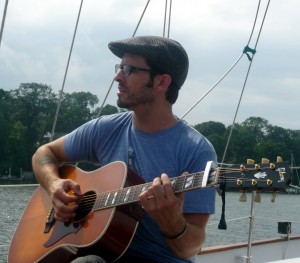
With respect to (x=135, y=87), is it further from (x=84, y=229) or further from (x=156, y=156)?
(x=84, y=229)

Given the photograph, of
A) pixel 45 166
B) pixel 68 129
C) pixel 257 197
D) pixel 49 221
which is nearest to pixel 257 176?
pixel 257 197

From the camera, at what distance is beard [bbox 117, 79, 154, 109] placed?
252 centimetres

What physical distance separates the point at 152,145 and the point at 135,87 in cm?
24

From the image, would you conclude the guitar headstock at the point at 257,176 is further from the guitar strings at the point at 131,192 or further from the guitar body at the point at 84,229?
the guitar body at the point at 84,229

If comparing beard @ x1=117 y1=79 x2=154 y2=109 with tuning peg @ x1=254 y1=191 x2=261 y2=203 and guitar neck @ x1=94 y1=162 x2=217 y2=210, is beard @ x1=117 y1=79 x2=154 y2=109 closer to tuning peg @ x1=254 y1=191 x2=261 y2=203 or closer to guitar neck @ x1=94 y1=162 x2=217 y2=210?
guitar neck @ x1=94 y1=162 x2=217 y2=210

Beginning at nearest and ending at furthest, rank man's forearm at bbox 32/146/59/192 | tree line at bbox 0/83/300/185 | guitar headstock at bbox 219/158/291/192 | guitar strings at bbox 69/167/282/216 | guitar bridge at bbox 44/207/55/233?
1. guitar headstock at bbox 219/158/291/192
2. guitar strings at bbox 69/167/282/216
3. guitar bridge at bbox 44/207/55/233
4. man's forearm at bbox 32/146/59/192
5. tree line at bbox 0/83/300/185

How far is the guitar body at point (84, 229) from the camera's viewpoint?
2.30m

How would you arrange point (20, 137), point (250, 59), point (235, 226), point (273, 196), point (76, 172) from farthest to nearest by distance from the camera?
point (235, 226) < point (20, 137) < point (250, 59) < point (76, 172) < point (273, 196)

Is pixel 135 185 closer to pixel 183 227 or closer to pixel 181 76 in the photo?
pixel 183 227

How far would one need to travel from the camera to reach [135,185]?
2.33 meters

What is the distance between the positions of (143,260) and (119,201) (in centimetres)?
25

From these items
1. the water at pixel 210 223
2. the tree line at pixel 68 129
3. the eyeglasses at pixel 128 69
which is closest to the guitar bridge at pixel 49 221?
the eyeglasses at pixel 128 69

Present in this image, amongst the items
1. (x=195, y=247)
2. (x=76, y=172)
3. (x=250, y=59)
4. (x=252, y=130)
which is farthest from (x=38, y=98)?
(x=195, y=247)

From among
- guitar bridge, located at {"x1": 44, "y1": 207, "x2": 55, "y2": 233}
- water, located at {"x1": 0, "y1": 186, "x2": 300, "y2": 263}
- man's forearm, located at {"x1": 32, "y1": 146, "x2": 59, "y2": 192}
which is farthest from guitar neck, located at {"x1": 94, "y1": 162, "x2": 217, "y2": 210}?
water, located at {"x1": 0, "y1": 186, "x2": 300, "y2": 263}
